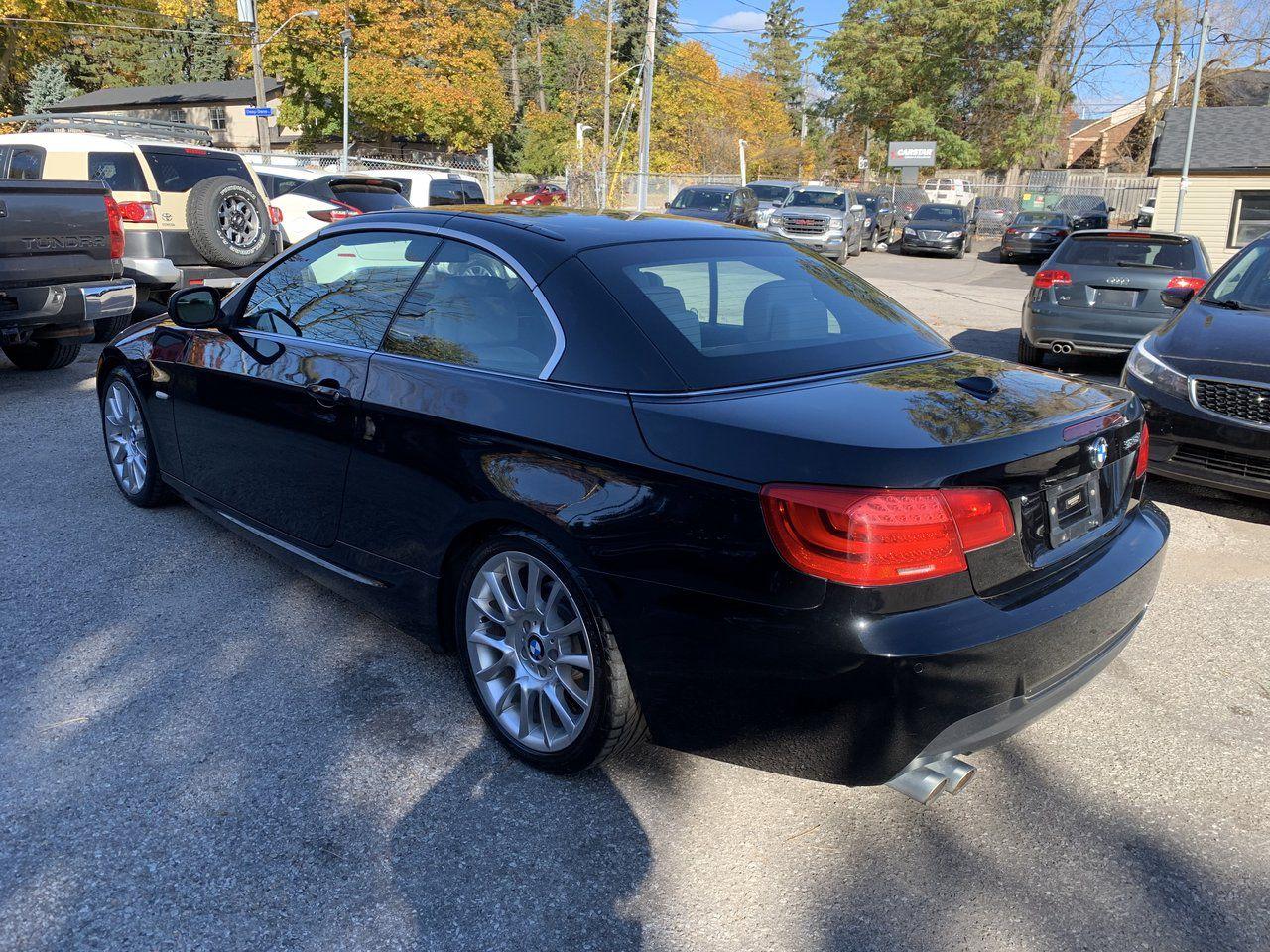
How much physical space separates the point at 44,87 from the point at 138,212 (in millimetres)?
56985

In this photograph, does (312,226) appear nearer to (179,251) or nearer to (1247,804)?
(179,251)

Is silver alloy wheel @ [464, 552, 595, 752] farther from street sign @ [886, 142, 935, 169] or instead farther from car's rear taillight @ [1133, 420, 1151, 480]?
street sign @ [886, 142, 935, 169]

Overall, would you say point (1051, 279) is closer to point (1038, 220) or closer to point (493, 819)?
point (493, 819)

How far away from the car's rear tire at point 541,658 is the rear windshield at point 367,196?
11.1m

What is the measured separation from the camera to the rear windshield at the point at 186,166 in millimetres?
10672

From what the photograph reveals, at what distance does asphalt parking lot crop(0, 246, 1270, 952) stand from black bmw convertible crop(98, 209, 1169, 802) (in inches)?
10.4

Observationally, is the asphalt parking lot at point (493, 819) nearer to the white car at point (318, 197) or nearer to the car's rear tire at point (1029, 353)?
the car's rear tire at point (1029, 353)

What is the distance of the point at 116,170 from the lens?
1038cm

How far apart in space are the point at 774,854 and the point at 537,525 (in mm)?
1069

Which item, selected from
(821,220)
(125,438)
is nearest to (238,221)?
(125,438)

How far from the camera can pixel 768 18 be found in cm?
10844

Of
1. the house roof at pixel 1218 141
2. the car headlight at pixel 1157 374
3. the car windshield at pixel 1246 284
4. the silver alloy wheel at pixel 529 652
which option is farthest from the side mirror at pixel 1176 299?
the house roof at pixel 1218 141

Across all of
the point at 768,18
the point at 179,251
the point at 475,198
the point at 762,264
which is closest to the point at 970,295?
the point at 475,198

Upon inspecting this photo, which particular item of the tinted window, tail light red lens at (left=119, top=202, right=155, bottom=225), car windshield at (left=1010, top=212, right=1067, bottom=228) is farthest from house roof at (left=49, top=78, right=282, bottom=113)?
tail light red lens at (left=119, top=202, right=155, bottom=225)
